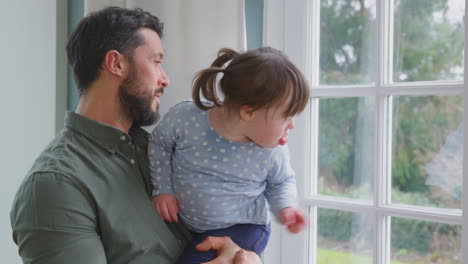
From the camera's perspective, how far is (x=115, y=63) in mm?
1687

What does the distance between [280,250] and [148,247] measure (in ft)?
2.02

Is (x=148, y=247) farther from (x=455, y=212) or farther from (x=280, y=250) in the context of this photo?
(x=455, y=212)

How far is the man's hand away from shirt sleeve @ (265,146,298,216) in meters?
0.15

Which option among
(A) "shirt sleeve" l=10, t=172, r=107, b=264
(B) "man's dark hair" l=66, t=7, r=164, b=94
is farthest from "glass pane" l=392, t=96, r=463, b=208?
(A) "shirt sleeve" l=10, t=172, r=107, b=264

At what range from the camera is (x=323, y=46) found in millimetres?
1950

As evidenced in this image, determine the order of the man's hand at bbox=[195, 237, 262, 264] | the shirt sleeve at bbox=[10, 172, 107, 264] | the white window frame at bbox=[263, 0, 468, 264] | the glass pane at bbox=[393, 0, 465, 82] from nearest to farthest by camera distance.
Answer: the shirt sleeve at bbox=[10, 172, 107, 264] → the man's hand at bbox=[195, 237, 262, 264] → the glass pane at bbox=[393, 0, 465, 82] → the white window frame at bbox=[263, 0, 468, 264]

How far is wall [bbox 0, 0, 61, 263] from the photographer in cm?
219

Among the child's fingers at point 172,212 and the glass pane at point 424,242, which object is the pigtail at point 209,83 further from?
the glass pane at point 424,242

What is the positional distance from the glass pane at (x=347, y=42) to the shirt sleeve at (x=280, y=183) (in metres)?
0.43

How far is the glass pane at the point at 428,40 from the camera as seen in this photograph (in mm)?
1651

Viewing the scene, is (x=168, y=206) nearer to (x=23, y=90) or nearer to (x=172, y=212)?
(x=172, y=212)

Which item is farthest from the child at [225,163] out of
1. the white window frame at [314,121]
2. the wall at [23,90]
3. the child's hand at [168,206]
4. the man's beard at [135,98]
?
the wall at [23,90]

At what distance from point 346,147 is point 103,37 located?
89 cm

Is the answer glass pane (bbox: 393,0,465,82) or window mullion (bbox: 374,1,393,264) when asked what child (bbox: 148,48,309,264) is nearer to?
window mullion (bbox: 374,1,393,264)
